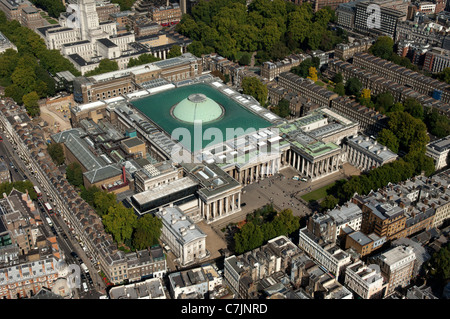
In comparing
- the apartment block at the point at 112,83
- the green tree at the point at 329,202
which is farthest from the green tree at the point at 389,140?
the apartment block at the point at 112,83

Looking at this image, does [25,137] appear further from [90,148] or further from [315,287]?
[315,287]

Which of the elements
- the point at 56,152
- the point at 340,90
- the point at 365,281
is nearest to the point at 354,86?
the point at 340,90

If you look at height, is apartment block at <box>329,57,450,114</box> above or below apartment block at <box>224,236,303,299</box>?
above

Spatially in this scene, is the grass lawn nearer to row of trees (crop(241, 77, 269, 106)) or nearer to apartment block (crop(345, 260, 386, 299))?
apartment block (crop(345, 260, 386, 299))

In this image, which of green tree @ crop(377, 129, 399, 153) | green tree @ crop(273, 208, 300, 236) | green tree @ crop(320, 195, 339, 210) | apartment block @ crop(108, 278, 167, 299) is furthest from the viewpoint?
green tree @ crop(377, 129, 399, 153)

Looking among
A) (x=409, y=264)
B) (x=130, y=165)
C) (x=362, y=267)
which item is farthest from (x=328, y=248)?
(x=130, y=165)

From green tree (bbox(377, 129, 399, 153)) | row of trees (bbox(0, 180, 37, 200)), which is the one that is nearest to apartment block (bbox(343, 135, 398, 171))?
green tree (bbox(377, 129, 399, 153))

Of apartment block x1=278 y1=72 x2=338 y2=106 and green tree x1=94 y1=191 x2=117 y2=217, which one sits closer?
green tree x1=94 y1=191 x2=117 y2=217

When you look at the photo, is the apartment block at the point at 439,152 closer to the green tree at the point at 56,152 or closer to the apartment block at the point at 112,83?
the apartment block at the point at 112,83
